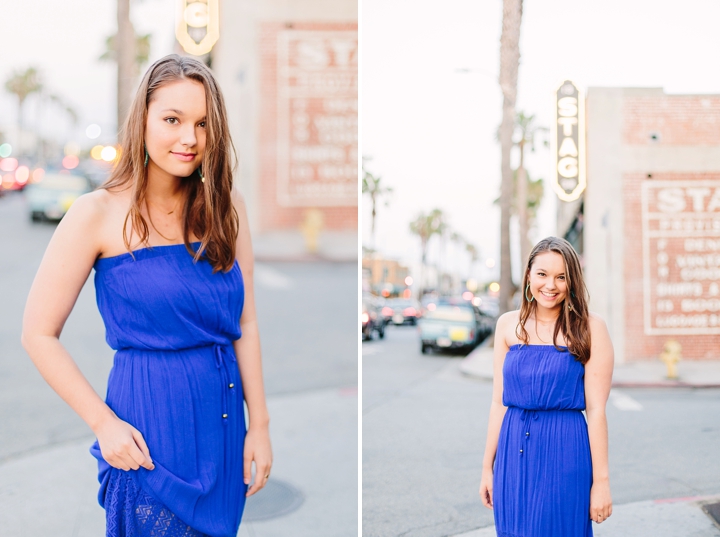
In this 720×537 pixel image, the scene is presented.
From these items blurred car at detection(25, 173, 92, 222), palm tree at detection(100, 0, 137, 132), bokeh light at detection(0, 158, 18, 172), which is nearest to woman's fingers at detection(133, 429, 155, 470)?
palm tree at detection(100, 0, 137, 132)

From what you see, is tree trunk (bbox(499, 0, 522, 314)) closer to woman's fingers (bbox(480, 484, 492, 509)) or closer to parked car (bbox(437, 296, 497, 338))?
parked car (bbox(437, 296, 497, 338))

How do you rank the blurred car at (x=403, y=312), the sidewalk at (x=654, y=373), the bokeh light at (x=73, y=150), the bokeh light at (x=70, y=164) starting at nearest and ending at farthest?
the sidewalk at (x=654, y=373) < the blurred car at (x=403, y=312) < the bokeh light at (x=70, y=164) < the bokeh light at (x=73, y=150)

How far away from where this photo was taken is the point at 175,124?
1.78 metres

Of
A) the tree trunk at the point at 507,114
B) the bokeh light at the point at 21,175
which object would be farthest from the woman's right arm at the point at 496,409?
the bokeh light at the point at 21,175

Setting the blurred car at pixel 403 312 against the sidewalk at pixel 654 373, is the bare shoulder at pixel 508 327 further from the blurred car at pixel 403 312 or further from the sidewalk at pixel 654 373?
the blurred car at pixel 403 312

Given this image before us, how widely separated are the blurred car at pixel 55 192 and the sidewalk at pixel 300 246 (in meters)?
4.43

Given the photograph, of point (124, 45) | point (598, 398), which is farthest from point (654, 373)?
point (124, 45)

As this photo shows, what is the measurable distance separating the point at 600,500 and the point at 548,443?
27 cm

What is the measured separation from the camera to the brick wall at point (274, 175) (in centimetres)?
1803

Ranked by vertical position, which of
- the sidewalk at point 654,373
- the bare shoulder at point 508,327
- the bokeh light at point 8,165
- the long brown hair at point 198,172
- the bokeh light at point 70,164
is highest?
the bokeh light at point 8,165

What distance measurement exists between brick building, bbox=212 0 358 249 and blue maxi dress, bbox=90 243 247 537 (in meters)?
16.0

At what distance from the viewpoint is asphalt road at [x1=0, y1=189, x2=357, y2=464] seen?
6081 millimetres

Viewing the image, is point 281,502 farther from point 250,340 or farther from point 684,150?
point 684,150

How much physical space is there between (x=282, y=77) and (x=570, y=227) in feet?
27.0
